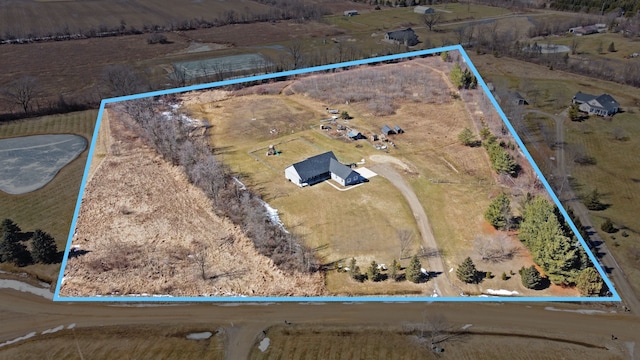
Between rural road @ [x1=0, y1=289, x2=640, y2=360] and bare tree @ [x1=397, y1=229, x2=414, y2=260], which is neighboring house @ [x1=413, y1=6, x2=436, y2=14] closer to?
bare tree @ [x1=397, y1=229, x2=414, y2=260]

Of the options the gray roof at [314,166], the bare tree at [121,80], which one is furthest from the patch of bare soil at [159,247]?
the bare tree at [121,80]

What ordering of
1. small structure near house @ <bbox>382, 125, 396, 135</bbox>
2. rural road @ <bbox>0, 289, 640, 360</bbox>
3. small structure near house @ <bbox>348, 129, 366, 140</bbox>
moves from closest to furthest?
rural road @ <bbox>0, 289, 640, 360</bbox> → small structure near house @ <bbox>348, 129, 366, 140</bbox> → small structure near house @ <bbox>382, 125, 396, 135</bbox>

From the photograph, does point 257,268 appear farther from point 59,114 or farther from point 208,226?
point 59,114

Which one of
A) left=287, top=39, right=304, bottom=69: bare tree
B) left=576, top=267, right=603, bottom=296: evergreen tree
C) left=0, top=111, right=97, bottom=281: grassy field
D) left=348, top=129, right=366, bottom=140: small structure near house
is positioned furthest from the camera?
left=287, top=39, right=304, bottom=69: bare tree

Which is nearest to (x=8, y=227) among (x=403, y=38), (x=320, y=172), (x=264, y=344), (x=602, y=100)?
(x=264, y=344)

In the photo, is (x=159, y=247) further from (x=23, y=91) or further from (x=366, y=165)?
(x=23, y=91)

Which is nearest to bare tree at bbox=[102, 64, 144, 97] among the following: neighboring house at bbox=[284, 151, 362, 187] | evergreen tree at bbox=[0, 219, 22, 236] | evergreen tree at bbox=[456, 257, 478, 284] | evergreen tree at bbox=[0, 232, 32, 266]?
evergreen tree at bbox=[0, 219, 22, 236]
